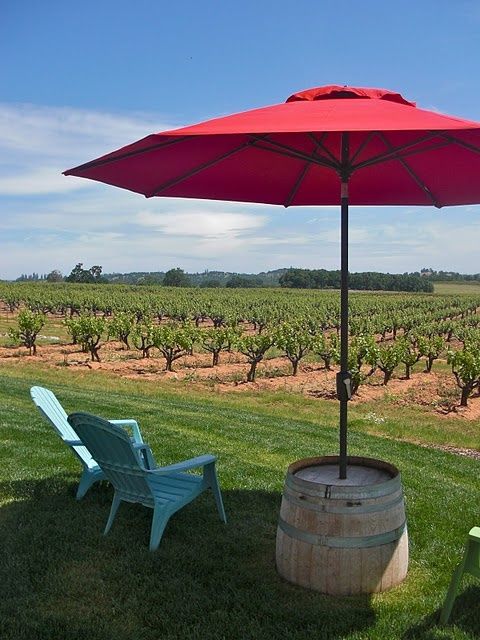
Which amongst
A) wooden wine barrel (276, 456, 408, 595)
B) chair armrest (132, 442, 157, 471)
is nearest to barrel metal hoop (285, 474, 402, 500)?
wooden wine barrel (276, 456, 408, 595)

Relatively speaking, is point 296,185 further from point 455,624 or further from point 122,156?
point 455,624

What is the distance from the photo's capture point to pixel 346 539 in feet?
10.2

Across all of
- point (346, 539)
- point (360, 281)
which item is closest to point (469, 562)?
point (346, 539)

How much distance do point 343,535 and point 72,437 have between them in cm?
235

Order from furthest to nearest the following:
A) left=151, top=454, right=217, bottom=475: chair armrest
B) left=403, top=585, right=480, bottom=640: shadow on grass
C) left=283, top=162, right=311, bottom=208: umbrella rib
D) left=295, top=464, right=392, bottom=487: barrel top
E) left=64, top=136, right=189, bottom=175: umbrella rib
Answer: left=283, top=162, right=311, bottom=208: umbrella rib < left=151, top=454, right=217, bottom=475: chair armrest < left=295, top=464, right=392, bottom=487: barrel top < left=64, top=136, right=189, bottom=175: umbrella rib < left=403, top=585, right=480, bottom=640: shadow on grass

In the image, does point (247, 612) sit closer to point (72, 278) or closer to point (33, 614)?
point (33, 614)

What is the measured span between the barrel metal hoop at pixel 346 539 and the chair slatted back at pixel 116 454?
980 millimetres

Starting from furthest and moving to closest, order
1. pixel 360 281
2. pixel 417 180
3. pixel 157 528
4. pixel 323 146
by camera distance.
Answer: pixel 360 281
pixel 417 180
pixel 157 528
pixel 323 146

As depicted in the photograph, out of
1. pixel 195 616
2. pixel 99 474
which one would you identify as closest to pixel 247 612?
pixel 195 616

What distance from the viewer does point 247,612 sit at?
3.05 metres

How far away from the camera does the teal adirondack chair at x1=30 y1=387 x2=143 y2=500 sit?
4.45 meters

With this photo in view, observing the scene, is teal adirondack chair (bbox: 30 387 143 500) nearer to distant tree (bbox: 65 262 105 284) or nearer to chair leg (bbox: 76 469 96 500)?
chair leg (bbox: 76 469 96 500)

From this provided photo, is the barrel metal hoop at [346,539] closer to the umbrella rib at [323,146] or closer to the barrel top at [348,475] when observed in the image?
the barrel top at [348,475]

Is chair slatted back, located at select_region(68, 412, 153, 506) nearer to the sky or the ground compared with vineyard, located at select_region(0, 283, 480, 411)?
nearer to the sky
